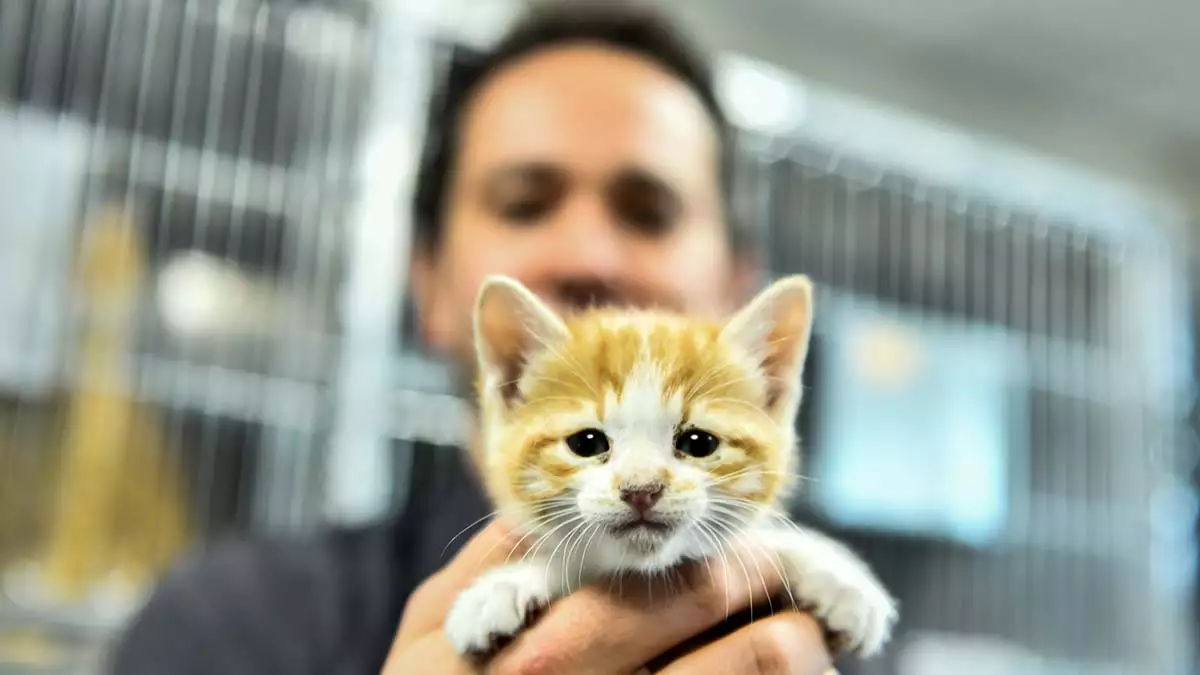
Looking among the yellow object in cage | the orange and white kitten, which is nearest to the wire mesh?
the yellow object in cage

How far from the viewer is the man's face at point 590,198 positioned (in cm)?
54

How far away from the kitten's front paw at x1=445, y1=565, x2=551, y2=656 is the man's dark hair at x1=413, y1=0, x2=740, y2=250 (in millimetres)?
330

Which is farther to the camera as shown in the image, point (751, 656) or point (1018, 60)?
point (1018, 60)

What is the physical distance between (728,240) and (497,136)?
19cm

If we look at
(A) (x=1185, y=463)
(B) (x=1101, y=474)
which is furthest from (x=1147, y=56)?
(A) (x=1185, y=463)

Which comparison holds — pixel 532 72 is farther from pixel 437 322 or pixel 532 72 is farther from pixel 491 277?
pixel 491 277

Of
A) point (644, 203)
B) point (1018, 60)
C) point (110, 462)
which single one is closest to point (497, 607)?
point (644, 203)

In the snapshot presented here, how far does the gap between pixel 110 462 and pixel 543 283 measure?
1.05 meters

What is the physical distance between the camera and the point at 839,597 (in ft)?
1.57

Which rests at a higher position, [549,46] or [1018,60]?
[1018,60]

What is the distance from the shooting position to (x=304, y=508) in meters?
1.34

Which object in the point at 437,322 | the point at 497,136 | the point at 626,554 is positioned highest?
the point at 497,136

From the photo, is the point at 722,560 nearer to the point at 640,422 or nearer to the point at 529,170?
the point at 640,422

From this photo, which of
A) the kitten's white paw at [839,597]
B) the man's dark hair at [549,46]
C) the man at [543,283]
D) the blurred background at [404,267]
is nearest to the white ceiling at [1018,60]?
the blurred background at [404,267]
